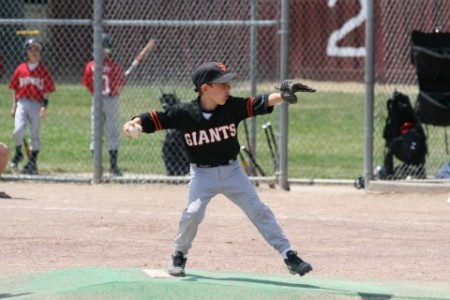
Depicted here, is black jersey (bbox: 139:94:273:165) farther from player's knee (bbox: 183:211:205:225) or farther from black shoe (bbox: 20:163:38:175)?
black shoe (bbox: 20:163:38:175)

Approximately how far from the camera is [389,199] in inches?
506

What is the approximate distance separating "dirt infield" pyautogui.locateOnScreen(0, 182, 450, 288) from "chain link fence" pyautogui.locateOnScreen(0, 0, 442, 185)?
4.41 ft

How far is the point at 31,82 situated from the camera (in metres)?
14.7

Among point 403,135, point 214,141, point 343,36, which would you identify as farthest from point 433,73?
point 343,36

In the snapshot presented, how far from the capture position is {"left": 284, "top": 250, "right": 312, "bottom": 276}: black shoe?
7.57m

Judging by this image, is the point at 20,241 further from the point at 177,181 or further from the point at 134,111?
the point at 134,111

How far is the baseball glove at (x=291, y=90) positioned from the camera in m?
7.39

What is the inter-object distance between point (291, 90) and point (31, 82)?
25.8 feet

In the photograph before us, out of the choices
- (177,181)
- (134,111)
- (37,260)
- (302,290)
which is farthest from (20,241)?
(134,111)

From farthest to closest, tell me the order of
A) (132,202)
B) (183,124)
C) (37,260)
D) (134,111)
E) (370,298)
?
(134,111)
(132,202)
(37,260)
(183,124)
(370,298)

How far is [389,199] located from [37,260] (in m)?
5.32

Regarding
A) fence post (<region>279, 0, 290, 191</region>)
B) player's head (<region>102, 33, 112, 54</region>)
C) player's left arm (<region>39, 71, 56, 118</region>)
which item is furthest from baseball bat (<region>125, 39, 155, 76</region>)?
fence post (<region>279, 0, 290, 191</region>)

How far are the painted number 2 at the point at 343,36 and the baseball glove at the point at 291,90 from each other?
859 inches

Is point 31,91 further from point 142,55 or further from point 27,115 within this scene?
point 142,55
